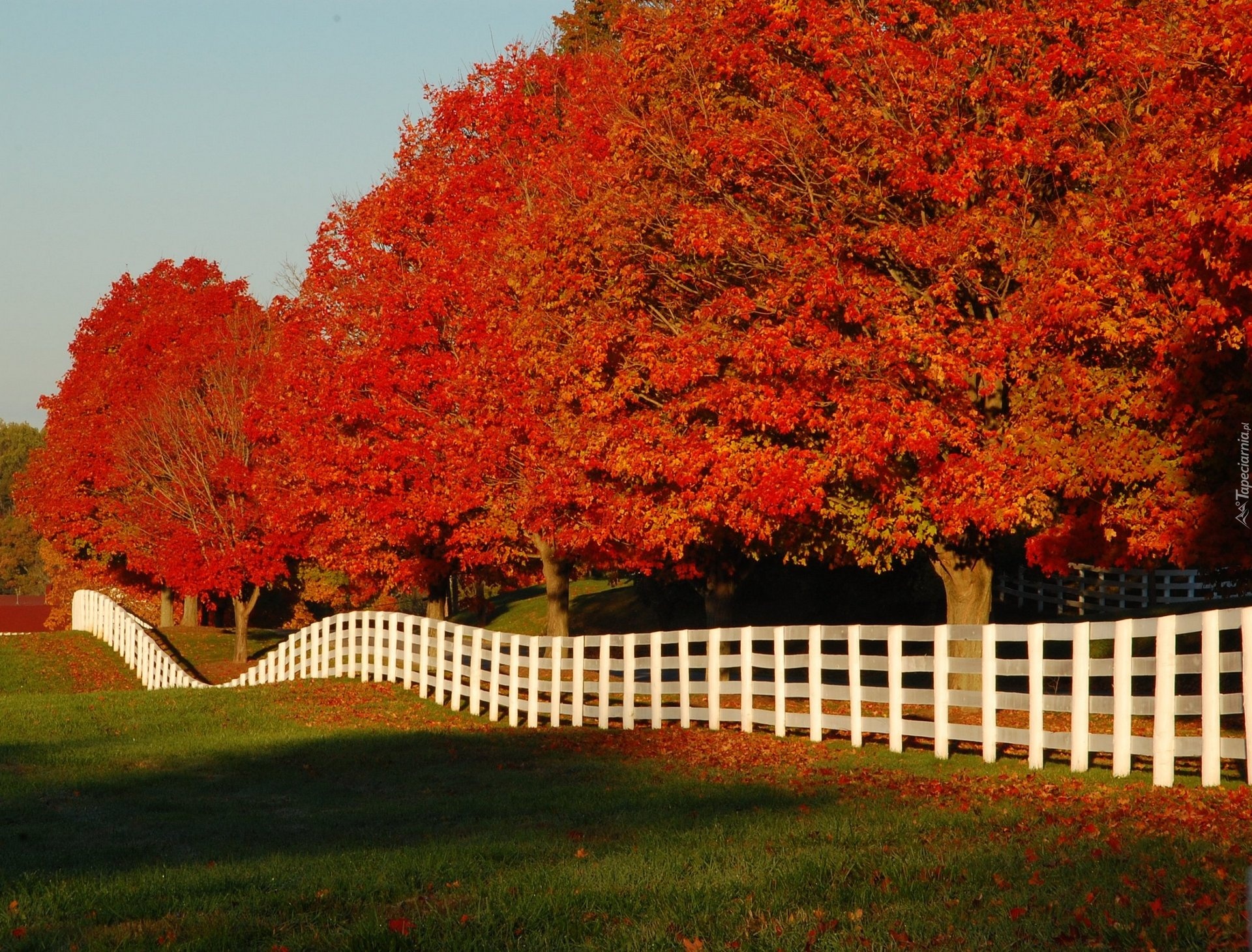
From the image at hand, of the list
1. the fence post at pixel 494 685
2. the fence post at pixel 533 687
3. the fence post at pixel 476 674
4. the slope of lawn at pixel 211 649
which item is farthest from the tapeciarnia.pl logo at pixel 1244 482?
the slope of lawn at pixel 211 649

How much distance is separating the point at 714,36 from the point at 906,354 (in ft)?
18.2

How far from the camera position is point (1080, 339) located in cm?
1619

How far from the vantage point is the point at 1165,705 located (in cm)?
1177

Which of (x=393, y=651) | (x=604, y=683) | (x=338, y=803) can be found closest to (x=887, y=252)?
(x=604, y=683)

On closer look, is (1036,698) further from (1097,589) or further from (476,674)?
(1097,589)

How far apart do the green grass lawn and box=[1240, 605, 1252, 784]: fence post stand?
2.30 ft

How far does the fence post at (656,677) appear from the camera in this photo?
19359 mm

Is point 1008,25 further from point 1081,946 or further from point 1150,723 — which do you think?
point 1081,946

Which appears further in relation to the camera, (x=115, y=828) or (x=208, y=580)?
(x=208, y=580)

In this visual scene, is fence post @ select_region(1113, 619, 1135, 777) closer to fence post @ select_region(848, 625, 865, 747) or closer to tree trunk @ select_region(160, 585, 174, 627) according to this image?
fence post @ select_region(848, 625, 865, 747)

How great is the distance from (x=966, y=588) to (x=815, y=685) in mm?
5338

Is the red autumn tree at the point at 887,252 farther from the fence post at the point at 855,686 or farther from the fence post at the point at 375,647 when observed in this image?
the fence post at the point at 375,647

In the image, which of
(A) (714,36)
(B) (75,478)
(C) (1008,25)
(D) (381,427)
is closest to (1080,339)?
(C) (1008,25)

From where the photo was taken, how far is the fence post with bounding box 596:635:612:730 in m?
20.2
